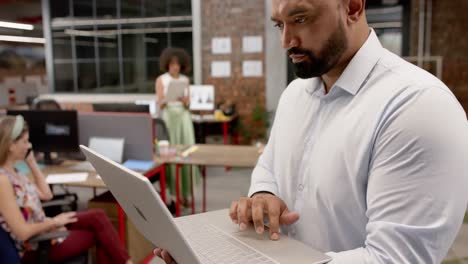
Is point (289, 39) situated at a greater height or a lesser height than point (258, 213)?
greater

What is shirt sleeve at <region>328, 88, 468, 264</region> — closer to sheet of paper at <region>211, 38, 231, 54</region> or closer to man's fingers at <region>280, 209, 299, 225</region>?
man's fingers at <region>280, 209, 299, 225</region>

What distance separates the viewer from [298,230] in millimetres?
926

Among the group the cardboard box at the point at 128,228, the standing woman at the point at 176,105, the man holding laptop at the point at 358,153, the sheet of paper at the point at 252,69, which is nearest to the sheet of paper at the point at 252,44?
the sheet of paper at the point at 252,69

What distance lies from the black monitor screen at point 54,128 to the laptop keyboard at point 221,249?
2.50 m

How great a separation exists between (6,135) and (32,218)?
501mm

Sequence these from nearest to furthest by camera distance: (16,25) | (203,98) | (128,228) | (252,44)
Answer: (128,228) → (203,98) → (252,44) → (16,25)

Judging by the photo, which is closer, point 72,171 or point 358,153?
point 358,153

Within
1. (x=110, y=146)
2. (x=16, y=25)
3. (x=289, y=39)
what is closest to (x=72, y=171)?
(x=110, y=146)

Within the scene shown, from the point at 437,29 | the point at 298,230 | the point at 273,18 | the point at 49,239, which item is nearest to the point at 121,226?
the point at 49,239

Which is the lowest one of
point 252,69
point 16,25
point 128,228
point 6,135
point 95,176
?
point 128,228

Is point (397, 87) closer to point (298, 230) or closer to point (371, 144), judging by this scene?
point (371, 144)

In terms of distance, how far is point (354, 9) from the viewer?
0.82 meters

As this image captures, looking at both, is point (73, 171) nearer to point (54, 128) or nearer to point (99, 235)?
point (54, 128)

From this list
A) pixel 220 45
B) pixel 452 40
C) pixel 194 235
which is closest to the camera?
pixel 194 235
